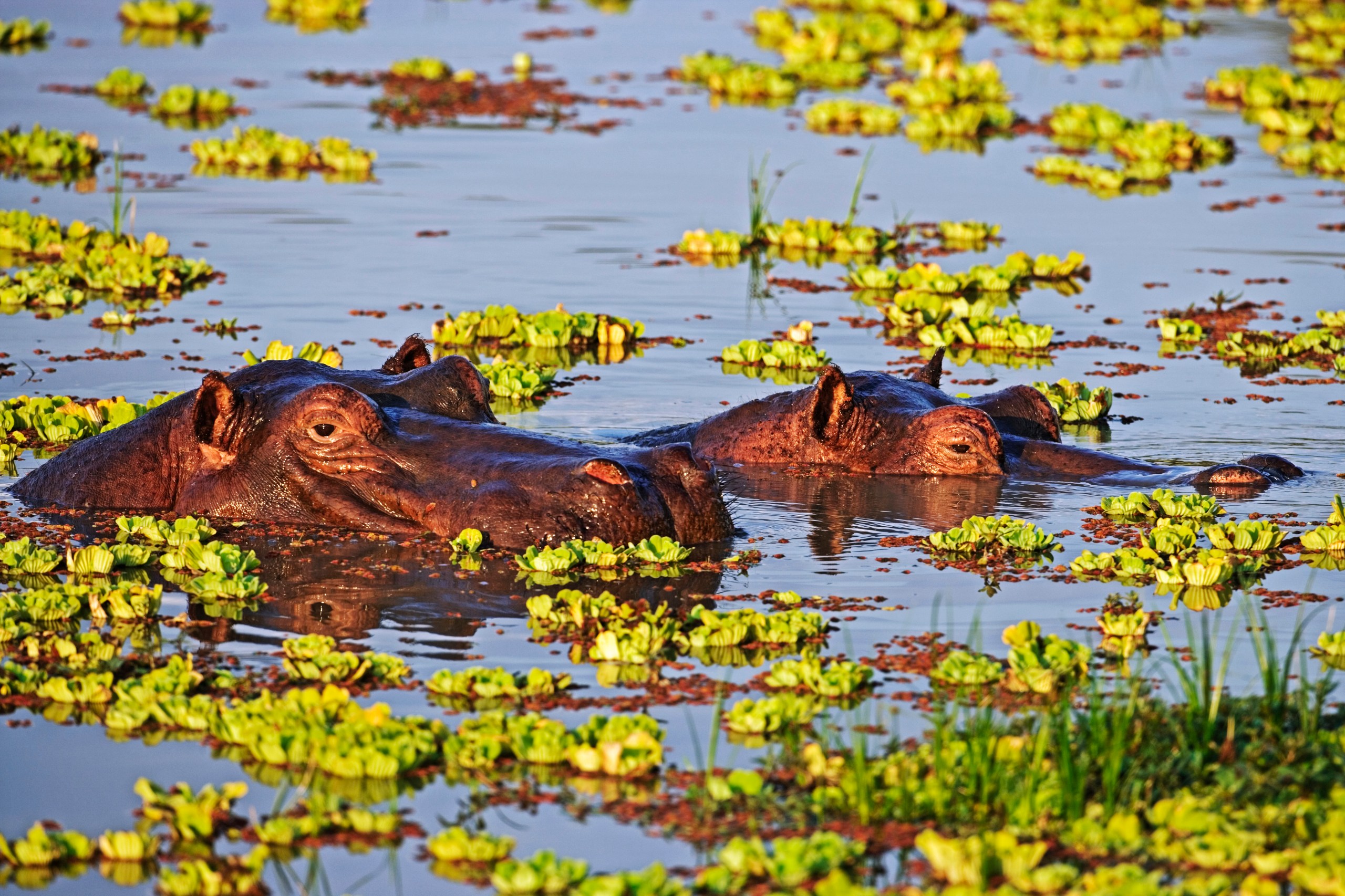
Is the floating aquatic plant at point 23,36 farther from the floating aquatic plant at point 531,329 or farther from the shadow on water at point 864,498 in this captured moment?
the shadow on water at point 864,498

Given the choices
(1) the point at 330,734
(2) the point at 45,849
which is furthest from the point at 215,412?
(2) the point at 45,849

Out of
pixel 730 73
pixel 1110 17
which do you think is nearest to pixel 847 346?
pixel 730 73

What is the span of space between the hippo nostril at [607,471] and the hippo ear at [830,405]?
2.71 metres

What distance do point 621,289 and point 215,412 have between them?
7.57 m

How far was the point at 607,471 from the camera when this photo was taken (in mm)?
8398

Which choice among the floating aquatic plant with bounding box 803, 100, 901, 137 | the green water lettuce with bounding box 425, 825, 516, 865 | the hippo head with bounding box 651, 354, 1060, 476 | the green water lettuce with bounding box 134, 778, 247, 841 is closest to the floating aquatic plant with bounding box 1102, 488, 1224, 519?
the hippo head with bounding box 651, 354, 1060, 476

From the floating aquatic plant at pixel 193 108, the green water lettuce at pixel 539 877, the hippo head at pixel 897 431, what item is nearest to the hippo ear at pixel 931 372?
the hippo head at pixel 897 431

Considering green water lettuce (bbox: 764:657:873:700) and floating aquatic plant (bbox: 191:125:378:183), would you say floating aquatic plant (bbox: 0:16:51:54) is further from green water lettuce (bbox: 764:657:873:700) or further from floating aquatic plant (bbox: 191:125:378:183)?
green water lettuce (bbox: 764:657:873:700)

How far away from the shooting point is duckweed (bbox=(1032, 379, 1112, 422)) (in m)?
12.4

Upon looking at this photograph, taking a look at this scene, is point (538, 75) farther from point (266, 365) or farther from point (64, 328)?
point (266, 365)

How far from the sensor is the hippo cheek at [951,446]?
1095cm

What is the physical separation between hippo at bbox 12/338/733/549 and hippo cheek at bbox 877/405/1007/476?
7.34ft

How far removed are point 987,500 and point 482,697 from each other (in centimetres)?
415

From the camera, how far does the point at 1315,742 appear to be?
255 inches
